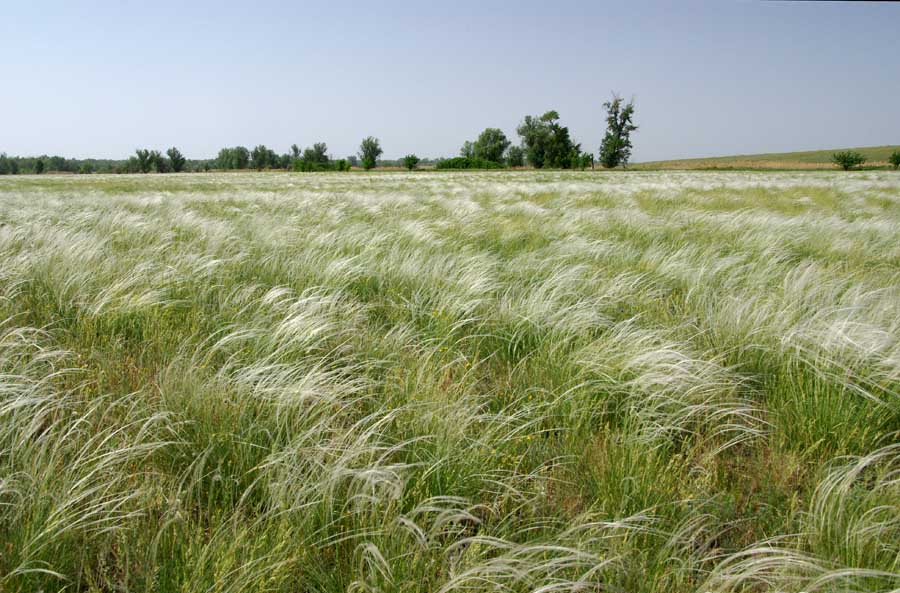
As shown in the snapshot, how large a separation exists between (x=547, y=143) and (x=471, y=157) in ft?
48.4

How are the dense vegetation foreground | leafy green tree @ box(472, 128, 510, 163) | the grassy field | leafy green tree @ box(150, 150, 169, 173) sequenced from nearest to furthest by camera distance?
1. the dense vegetation foreground
2. the grassy field
3. leafy green tree @ box(150, 150, 169, 173)
4. leafy green tree @ box(472, 128, 510, 163)

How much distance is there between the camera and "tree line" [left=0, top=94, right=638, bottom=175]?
74125 millimetres

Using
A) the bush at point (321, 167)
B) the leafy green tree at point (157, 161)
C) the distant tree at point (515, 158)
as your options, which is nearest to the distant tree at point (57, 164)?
the leafy green tree at point (157, 161)

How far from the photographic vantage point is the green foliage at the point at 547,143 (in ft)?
261

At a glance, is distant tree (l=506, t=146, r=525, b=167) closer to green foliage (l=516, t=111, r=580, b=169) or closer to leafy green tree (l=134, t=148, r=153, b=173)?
green foliage (l=516, t=111, r=580, b=169)

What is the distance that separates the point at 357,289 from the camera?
10.6ft

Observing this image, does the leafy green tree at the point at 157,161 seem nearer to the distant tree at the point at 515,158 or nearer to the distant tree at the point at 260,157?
the distant tree at the point at 260,157

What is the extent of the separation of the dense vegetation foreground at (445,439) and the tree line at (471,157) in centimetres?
7573

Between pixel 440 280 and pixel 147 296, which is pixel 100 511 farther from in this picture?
pixel 440 280

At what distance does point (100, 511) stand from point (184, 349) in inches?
44.3

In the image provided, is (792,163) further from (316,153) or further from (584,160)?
(316,153)

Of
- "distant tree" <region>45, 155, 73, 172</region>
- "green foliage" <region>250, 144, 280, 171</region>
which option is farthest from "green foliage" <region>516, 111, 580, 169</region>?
"distant tree" <region>45, 155, 73, 172</region>

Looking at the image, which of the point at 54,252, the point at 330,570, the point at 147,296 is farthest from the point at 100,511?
the point at 54,252

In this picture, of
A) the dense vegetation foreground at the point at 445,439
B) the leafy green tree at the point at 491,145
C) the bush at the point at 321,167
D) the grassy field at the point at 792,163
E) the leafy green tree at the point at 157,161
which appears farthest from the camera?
the leafy green tree at the point at 491,145
